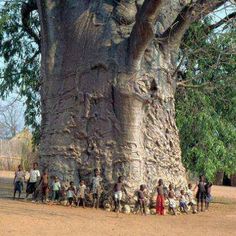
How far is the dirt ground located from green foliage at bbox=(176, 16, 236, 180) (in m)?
3.35

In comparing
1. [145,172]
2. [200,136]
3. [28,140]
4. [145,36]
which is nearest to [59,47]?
[145,36]

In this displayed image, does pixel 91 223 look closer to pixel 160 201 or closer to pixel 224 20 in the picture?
pixel 160 201

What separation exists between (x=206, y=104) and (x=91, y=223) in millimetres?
7225

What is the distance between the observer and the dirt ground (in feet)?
31.9

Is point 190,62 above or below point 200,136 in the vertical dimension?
above

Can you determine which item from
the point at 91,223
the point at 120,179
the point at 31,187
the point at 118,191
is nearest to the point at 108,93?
the point at 120,179

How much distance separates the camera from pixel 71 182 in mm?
13500

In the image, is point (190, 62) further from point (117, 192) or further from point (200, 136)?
point (117, 192)

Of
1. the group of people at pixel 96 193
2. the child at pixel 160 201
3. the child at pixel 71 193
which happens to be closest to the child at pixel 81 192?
the group of people at pixel 96 193

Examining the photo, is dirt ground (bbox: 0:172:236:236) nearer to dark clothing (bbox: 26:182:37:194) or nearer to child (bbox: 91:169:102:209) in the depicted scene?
child (bbox: 91:169:102:209)

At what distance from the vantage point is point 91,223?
10789mm

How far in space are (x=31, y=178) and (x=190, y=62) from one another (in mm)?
5591

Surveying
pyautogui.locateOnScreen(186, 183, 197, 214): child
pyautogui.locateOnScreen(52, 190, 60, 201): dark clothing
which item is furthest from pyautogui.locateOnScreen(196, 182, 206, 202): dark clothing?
pyautogui.locateOnScreen(52, 190, 60, 201): dark clothing

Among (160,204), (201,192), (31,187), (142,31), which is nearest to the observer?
(142,31)
